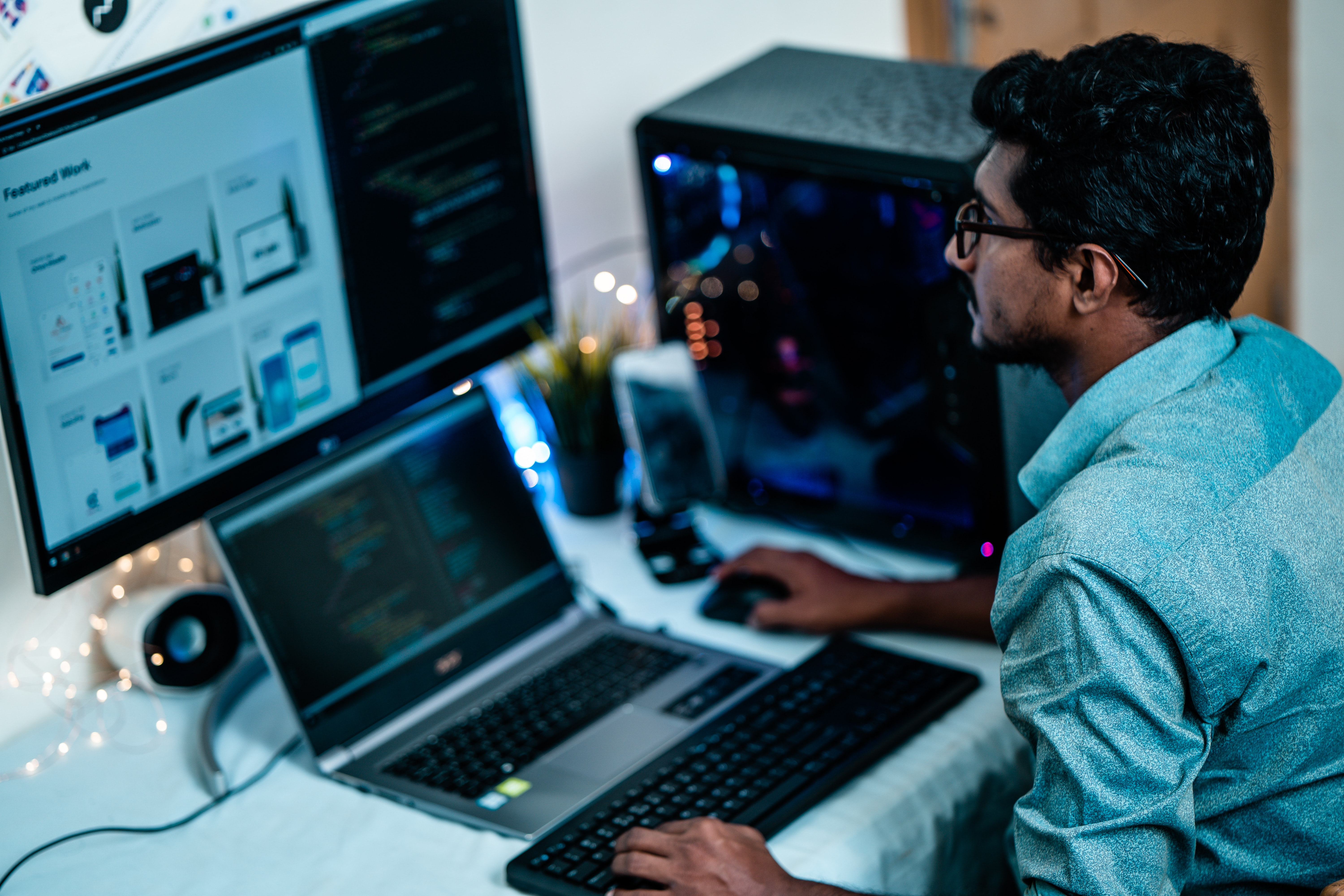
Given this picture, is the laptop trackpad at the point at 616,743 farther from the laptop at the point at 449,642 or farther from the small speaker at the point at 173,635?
the small speaker at the point at 173,635

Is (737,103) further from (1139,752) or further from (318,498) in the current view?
(1139,752)

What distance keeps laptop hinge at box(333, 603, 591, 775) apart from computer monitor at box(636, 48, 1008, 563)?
308mm

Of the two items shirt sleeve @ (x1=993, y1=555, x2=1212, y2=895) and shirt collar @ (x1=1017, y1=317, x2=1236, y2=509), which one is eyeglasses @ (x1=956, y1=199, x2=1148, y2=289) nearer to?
shirt collar @ (x1=1017, y1=317, x2=1236, y2=509)

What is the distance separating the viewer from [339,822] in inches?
44.6

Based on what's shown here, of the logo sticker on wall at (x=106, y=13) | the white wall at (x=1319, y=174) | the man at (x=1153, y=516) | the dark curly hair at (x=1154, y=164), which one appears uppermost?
the logo sticker on wall at (x=106, y=13)

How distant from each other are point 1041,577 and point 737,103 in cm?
79

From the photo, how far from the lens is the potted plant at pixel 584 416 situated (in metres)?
1.56

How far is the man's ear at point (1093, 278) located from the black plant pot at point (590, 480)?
697 millimetres

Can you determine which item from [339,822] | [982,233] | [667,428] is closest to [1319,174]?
[667,428]

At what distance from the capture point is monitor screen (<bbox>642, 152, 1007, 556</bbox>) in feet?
4.72

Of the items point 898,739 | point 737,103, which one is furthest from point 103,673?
point 737,103

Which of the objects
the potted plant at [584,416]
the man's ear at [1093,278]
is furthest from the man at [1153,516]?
the potted plant at [584,416]

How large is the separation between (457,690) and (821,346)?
1.82 feet

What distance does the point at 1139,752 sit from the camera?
0.85 meters
